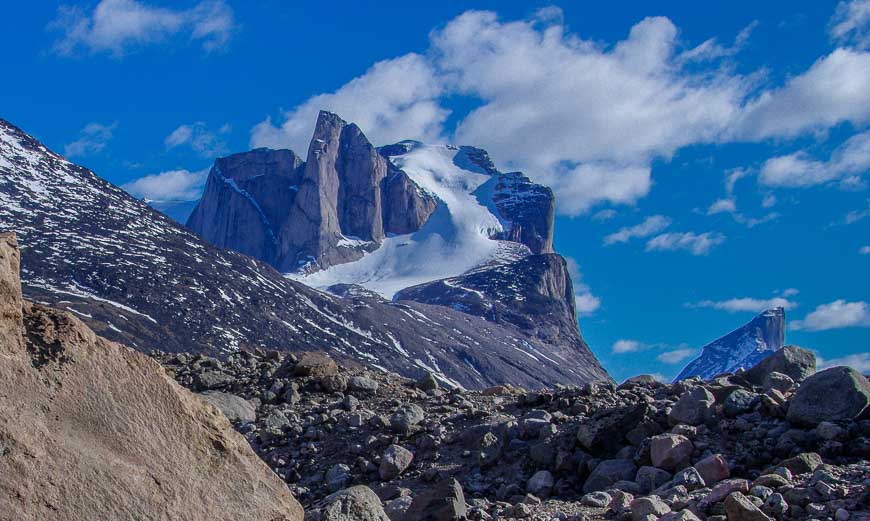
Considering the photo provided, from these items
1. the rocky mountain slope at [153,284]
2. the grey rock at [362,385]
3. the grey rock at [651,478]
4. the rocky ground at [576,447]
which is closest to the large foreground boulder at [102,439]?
the rocky ground at [576,447]

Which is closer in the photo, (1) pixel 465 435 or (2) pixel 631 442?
(2) pixel 631 442

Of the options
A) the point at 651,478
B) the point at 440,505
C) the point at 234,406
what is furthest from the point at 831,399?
the point at 234,406

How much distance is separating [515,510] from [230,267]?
150 metres

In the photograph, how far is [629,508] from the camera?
9633 mm

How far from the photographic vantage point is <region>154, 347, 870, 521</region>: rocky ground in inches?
376

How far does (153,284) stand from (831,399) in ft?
404

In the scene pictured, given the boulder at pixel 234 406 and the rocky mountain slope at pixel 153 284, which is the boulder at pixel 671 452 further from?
the rocky mountain slope at pixel 153 284

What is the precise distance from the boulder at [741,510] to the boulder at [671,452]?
10.7ft

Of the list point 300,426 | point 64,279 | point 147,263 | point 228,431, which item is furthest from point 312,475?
point 147,263

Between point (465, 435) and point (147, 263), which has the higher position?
point (147, 263)

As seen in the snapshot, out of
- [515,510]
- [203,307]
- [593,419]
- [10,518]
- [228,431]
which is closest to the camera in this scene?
[10,518]

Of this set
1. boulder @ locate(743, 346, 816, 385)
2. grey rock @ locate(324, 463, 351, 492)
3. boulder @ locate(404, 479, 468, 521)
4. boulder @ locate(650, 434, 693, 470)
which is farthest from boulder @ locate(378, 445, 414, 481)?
boulder @ locate(743, 346, 816, 385)

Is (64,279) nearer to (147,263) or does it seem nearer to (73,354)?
(147,263)

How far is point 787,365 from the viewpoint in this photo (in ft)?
60.0
